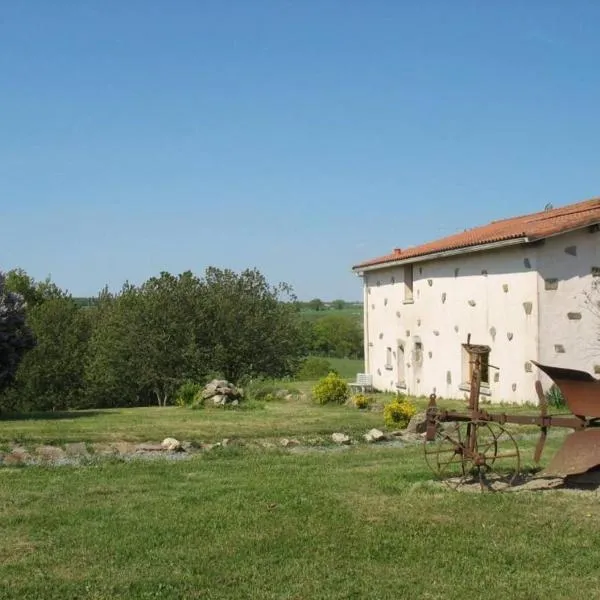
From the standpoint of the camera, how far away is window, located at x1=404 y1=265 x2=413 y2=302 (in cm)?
2636

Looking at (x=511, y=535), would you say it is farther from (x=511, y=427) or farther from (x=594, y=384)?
(x=511, y=427)

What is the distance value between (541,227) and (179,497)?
13.3m

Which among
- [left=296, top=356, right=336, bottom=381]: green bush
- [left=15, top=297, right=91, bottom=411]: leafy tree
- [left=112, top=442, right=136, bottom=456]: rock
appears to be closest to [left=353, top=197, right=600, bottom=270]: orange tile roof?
[left=112, top=442, right=136, bottom=456]: rock

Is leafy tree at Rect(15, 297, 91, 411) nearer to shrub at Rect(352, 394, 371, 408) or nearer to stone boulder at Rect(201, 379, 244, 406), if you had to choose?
stone boulder at Rect(201, 379, 244, 406)

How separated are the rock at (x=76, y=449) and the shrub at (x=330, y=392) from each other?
1012 centimetres

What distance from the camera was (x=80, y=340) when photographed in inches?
1828

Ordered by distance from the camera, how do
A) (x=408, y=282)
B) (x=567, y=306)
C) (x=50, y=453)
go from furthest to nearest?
1. (x=408, y=282)
2. (x=567, y=306)
3. (x=50, y=453)

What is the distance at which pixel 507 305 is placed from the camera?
65.3 ft

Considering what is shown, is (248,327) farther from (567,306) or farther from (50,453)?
(50,453)

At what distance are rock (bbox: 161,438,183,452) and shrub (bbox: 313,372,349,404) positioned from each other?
962 centimetres

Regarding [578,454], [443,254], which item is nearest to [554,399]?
[443,254]

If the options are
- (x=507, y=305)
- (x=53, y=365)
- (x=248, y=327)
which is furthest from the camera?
(x=53, y=365)

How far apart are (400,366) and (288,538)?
1993 centimetres

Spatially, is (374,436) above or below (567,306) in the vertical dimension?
below
